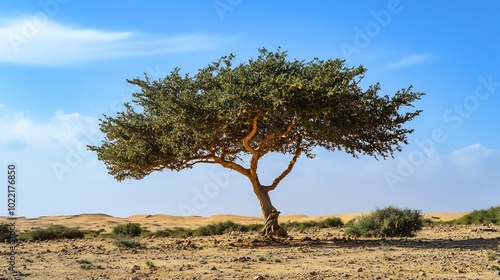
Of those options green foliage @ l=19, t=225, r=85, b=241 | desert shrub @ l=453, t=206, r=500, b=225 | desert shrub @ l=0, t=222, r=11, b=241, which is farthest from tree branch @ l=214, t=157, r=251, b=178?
desert shrub @ l=453, t=206, r=500, b=225

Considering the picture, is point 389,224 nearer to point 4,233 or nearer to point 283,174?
point 283,174

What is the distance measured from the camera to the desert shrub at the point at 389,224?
27047 millimetres

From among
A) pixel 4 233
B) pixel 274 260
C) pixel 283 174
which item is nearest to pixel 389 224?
pixel 283 174

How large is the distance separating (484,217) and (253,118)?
21385mm

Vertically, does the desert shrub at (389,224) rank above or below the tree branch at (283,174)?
below

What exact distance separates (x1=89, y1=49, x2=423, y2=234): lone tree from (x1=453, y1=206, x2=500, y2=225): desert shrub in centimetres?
1358

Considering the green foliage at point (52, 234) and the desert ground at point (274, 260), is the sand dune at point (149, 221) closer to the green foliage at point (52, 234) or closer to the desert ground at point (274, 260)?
the green foliage at point (52, 234)

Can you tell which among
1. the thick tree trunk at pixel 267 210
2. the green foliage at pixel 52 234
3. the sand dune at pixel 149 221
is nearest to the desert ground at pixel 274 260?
the thick tree trunk at pixel 267 210

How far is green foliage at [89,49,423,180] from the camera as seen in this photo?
2142 centimetres

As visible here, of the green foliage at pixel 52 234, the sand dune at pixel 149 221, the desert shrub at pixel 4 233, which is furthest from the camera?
the sand dune at pixel 149 221

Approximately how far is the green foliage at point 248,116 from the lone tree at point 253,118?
42mm

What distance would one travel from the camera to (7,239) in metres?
28.2

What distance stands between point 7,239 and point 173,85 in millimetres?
11459

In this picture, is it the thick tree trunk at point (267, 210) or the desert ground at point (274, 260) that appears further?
the thick tree trunk at point (267, 210)
